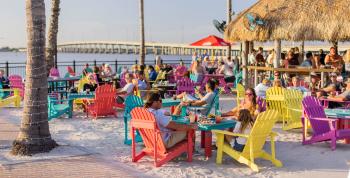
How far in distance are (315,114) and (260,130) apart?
→ 2011 mm

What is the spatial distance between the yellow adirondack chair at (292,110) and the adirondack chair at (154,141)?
3039mm

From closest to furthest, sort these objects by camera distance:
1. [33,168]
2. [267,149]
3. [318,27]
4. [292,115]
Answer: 1. [33,168]
2. [267,149]
3. [292,115]
4. [318,27]

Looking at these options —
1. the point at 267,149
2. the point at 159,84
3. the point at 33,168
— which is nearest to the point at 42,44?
the point at 33,168

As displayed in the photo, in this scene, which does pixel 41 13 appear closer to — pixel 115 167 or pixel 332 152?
pixel 115 167

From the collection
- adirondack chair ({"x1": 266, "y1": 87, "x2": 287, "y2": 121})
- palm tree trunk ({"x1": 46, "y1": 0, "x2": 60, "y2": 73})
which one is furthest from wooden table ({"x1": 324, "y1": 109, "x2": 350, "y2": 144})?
palm tree trunk ({"x1": 46, "y1": 0, "x2": 60, "y2": 73})

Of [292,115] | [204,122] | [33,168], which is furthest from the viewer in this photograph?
[292,115]

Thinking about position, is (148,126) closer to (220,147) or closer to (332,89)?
(220,147)

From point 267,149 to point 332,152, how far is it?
994 mm

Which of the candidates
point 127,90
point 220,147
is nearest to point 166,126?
point 220,147

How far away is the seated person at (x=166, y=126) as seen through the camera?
24.1 ft

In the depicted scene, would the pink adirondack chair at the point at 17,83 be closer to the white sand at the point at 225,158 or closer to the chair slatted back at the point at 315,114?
the white sand at the point at 225,158

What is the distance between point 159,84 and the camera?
50.9 feet

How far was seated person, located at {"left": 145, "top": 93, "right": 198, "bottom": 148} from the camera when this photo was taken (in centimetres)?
734

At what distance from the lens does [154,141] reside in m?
7.35
